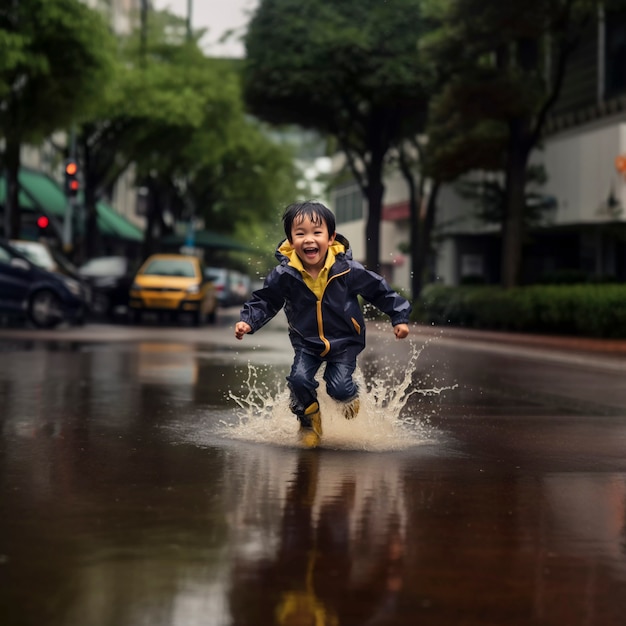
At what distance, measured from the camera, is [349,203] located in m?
78.2

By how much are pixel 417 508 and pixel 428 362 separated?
13265 mm

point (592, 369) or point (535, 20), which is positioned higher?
point (535, 20)

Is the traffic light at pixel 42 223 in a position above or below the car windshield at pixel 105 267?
above

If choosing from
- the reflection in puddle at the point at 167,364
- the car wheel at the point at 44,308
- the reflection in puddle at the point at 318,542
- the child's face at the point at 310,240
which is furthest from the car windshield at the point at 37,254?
the reflection in puddle at the point at 318,542

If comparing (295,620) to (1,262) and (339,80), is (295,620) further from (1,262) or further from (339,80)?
(339,80)

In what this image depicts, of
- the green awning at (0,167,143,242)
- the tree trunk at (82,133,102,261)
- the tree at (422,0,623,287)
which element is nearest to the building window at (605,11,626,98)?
the tree at (422,0,623,287)

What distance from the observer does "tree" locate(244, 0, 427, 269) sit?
40.5 metres

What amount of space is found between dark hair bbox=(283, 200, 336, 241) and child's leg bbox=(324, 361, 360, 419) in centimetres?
84

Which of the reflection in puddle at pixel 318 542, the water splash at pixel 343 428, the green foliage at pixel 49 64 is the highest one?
the green foliage at pixel 49 64

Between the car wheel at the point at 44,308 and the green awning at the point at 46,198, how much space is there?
54.7 ft

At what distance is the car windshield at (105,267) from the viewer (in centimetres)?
3875

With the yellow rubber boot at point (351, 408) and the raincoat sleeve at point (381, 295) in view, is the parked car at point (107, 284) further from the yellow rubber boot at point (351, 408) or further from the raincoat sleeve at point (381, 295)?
the raincoat sleeve at point (381, 295)

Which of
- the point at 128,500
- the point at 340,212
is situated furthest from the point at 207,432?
the point at 340,212

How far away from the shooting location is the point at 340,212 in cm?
8181
